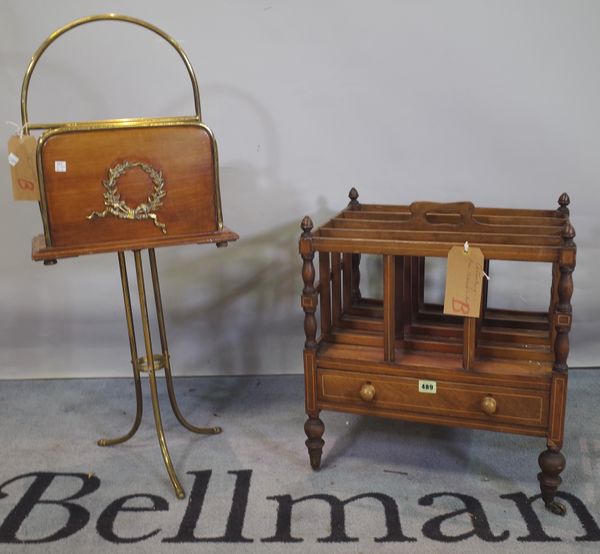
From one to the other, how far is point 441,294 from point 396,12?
98 cm

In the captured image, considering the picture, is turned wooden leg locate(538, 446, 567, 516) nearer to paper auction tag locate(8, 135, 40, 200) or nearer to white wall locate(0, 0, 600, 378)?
white wall locate(0, 0, 600, 378)

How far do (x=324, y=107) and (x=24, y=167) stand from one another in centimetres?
108

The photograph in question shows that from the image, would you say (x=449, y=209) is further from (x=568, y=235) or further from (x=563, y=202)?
(x=563, y=202)

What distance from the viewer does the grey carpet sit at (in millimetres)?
1754

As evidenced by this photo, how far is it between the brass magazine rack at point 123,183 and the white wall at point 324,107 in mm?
711

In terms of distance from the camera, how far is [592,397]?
95.7 inches

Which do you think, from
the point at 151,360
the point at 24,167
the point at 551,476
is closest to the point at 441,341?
the point at 551,476

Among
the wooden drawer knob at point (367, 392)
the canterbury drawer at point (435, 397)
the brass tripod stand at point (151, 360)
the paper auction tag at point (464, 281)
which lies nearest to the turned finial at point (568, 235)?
the paper auction tag at point (464, 281)

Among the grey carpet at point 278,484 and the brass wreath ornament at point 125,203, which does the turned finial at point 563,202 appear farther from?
the brass wreath ornament at point 125,203

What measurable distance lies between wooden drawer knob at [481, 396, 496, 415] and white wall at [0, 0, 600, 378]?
0.87 meters

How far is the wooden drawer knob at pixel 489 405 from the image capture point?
1800mm

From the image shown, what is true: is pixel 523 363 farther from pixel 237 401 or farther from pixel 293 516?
pixel 237 401

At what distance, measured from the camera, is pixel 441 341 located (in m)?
1.95

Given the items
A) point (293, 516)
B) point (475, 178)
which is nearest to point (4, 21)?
point (475, 178)
